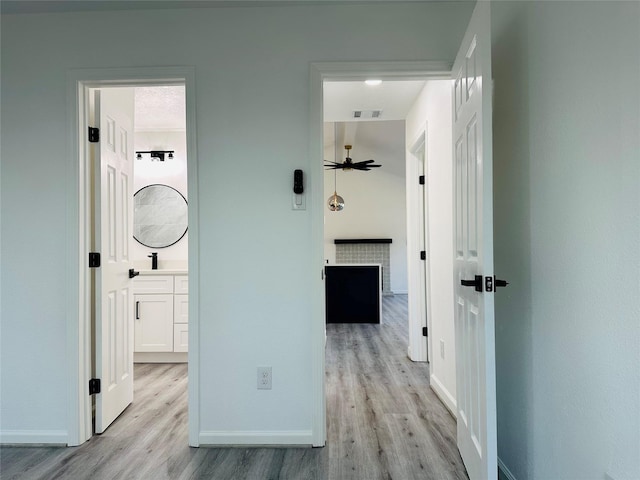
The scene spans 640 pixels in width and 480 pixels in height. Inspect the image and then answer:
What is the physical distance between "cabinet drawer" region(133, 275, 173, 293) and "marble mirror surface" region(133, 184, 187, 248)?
0.58 meters

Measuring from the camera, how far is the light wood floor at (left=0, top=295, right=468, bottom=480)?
69.9 inches

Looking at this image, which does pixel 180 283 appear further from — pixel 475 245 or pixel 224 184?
pixel 475 245

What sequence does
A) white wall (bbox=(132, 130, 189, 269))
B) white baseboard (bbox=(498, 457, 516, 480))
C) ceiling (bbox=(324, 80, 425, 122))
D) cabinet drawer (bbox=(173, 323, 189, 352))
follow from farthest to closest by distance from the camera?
white wall (bbox=(132, 130, 189, 269))
cabinet drawer (bbox=(173, 323, 189, 352))
ceiling (bbox=(324, 80, 425, 122))
white baseboard (bbox=(498, 457, 516, 480))

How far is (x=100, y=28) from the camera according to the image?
2078mm

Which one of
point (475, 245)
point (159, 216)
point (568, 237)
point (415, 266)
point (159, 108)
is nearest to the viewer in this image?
point (568, 237)

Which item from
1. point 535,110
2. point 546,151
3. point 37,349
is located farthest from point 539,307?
point 37,349

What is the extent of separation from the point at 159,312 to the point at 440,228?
272 cm

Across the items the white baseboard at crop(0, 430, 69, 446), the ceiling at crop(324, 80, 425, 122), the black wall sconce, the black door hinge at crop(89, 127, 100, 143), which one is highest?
the ceiling at crop(324, 80, 425, 122)

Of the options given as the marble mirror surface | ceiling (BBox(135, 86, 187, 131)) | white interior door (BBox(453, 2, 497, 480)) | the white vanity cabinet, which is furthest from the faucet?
white interior door (BBox(453, 2, 497, 480))

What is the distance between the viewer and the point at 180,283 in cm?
Result: 348

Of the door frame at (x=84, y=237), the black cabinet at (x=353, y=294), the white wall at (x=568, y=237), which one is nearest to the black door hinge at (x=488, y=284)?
the white wall at (x=568, y=237)

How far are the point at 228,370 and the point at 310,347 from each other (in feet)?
1.60

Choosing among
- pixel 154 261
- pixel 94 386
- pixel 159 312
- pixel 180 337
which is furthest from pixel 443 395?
pixel 154 261

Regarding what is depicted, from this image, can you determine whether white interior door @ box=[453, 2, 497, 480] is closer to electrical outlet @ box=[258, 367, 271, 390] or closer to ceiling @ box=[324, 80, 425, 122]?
electrical outlet @ box=[258, 367, 271, 390]
